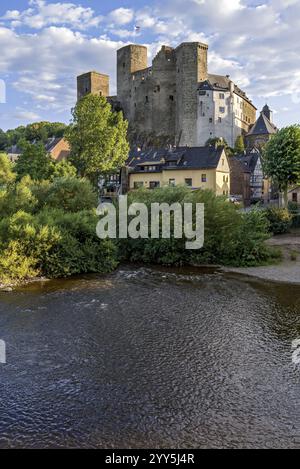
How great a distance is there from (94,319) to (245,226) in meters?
16.5

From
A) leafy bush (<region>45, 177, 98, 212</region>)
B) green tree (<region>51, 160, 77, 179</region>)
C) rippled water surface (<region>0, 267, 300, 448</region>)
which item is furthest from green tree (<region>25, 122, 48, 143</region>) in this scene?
rippled water surface (<region>0, 267, 300, 448</region>)

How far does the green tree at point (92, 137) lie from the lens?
4538 cm

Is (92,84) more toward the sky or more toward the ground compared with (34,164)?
more toward the sky

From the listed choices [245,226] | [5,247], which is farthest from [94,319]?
[245,226]

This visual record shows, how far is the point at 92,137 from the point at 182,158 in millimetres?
11214

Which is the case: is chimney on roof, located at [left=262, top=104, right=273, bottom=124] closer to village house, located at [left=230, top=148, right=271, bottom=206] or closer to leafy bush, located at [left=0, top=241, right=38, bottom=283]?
village house, located at [left=230, top=148, right=271, bottom=206]

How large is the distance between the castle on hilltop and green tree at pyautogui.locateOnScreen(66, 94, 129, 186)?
99.6ft

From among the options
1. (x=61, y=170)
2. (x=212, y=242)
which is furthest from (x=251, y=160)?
(x=212, y=242)

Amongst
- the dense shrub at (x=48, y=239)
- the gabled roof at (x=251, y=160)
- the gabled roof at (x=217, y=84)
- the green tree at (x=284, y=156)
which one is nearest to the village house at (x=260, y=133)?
the gabled roof at (x=217, y=84)

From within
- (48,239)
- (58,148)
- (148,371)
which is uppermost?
(58,148)

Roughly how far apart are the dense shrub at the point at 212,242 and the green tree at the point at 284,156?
12.7m

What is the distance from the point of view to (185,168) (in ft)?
160

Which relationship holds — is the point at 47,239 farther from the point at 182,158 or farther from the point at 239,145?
the point at 239,145

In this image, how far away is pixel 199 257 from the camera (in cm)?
2858
